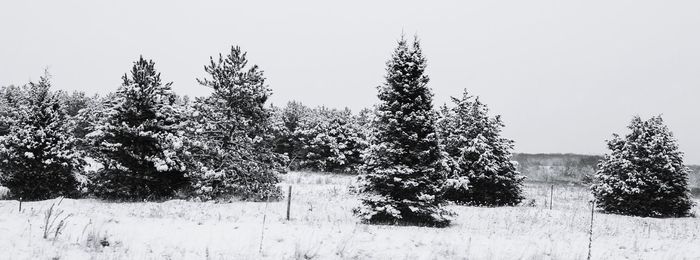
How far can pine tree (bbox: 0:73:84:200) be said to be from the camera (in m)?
21.9

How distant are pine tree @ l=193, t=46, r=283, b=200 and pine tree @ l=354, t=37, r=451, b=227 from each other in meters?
8.70

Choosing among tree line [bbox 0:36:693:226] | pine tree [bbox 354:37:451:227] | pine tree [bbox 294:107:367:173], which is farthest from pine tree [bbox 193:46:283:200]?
pine tree [bbox 294:107:367:173]

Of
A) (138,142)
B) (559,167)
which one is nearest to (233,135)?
(138,142)

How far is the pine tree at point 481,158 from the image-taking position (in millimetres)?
25359

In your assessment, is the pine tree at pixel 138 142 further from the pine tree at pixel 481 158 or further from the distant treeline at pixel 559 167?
the distant treeline at pixel 559 167

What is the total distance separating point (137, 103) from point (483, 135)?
58.9 ft

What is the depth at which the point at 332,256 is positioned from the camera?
1066 centimetres

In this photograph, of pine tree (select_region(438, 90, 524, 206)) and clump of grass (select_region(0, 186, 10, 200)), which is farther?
pine tree (select_region(438, 90, 524, 206))

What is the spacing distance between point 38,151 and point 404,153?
57.4 feet

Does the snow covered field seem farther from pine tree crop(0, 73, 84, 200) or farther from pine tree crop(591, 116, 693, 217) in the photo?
pine tree crop(0, 73, 84, 200)

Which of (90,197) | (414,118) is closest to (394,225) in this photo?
(414,118)

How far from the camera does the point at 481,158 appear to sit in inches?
988

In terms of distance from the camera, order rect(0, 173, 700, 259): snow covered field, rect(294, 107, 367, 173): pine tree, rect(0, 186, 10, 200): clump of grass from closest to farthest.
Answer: rect(0, 173, 700, 259): snow covered field → rect(0, 186, 10, 200): clump of grass → rect(294, 107, 367, 173): pine tree

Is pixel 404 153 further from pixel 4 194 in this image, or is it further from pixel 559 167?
pixel 559 167
